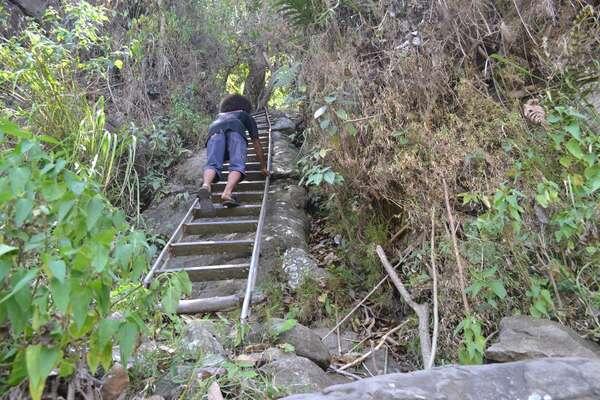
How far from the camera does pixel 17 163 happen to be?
1461mm

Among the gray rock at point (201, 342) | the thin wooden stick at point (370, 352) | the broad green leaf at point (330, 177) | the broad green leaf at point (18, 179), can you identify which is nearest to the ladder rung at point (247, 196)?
the broad green leaf at point (330, 177)

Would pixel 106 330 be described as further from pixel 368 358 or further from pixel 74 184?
pixel 368 358

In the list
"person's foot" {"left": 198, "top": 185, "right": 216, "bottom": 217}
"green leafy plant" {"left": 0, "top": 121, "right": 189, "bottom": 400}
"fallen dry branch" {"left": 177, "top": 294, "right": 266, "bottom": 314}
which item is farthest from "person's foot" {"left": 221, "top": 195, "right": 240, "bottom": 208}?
"green leafy plant" {"left": 0, "top": 121, "right": 189, "bottom": 400}

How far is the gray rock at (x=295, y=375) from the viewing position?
2254 mm

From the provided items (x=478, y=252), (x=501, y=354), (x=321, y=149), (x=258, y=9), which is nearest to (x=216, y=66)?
(x=258, y=9)

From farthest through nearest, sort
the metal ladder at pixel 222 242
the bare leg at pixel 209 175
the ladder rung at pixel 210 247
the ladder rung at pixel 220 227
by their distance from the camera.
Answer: the bare leg at pixel 209 175
the ladder rung at pixel 220 227
the ladder rung at pixel 210 247
the metal ladder at pixel 222 242

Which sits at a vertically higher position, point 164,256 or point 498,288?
point 164,256

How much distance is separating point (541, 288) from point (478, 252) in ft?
1.19

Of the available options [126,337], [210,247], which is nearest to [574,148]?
[126,337]

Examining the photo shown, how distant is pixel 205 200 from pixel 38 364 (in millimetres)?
3648

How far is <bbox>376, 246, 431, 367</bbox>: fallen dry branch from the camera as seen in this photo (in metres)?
2.78

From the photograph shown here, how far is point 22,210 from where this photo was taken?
57.1 inches

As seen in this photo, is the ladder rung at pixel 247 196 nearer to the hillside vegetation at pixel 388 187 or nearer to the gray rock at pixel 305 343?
the hillside vegetation at pixel 388 187

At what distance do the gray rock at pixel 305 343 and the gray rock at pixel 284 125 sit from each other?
6.22 m
